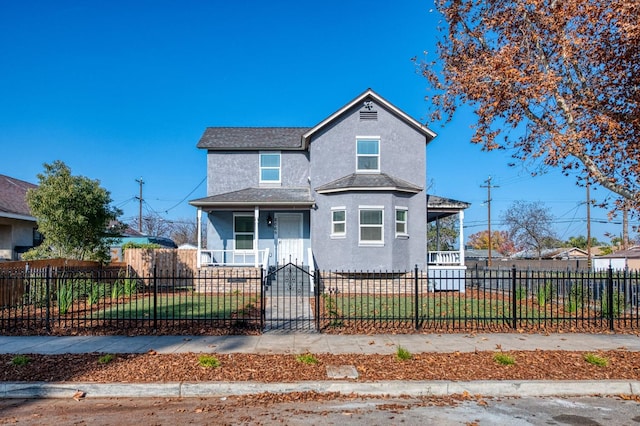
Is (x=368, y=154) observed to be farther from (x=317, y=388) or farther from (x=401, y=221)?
(x=317, y=388)

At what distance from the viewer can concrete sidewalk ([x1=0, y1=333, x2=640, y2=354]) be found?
8680 millimetres

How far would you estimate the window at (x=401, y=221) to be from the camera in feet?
62.8

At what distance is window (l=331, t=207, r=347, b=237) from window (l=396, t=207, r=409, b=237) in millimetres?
2206

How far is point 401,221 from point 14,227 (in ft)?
67.1

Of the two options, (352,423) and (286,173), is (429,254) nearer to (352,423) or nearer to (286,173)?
(286,173)

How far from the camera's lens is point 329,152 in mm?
20094

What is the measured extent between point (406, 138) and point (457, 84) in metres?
10.3

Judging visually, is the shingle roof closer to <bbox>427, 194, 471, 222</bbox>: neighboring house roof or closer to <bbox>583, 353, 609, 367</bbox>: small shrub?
<bbox>427, 194, 471, 222</bbox>: neighboring house roof

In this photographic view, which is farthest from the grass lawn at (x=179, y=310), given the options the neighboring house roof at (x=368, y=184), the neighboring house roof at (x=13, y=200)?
the neighboring house roof at (x=13, y=200)

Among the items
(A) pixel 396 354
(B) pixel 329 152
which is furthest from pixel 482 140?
(B) pixel 329 152

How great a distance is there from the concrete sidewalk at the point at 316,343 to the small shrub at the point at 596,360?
3.73ft

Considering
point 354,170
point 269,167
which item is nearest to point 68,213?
point 269,167

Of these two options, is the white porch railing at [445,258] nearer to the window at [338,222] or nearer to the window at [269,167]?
the window at [338,222]

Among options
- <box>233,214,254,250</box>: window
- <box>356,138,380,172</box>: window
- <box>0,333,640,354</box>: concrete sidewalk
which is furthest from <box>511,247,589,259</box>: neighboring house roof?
<box>0,333,640,354</box>: concrete sidewalk
